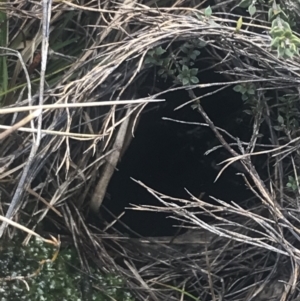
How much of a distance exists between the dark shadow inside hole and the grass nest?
0.10 m

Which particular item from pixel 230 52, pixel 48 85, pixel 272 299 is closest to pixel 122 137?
pixel 48 85

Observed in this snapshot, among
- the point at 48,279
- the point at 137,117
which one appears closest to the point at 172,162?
the point at 137,117

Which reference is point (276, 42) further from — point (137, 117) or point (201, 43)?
point (137, 117)

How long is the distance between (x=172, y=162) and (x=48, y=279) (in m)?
0.48

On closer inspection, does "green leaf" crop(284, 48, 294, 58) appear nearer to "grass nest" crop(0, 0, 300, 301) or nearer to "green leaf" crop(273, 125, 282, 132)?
"grass nest" crop(0, 0, 300, 301)

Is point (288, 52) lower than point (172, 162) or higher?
higher

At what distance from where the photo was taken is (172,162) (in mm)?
1353

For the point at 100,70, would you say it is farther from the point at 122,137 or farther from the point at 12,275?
the point at 12,275

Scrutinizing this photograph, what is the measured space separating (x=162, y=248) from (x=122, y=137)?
27cm

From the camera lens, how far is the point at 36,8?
3.38 ft

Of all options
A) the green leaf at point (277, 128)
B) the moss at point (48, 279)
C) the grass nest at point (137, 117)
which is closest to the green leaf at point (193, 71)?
the grass nest at point (137, 117)

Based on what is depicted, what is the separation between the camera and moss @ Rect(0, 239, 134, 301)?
38.2 inches

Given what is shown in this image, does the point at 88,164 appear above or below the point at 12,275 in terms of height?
above

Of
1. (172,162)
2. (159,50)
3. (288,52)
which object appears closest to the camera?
(288,52)
